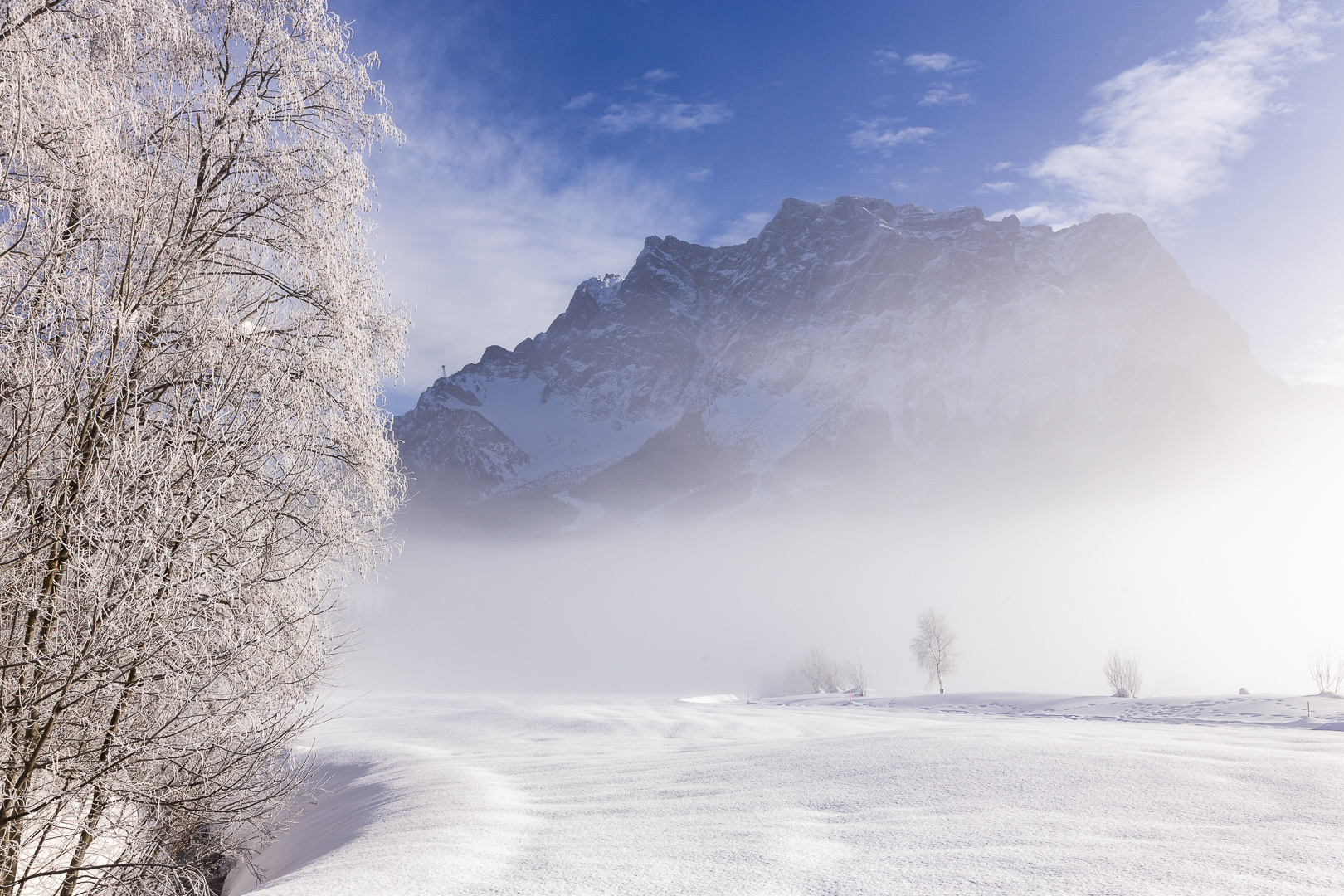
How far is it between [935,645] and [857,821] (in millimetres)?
48402

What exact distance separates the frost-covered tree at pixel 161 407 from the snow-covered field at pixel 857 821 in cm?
126

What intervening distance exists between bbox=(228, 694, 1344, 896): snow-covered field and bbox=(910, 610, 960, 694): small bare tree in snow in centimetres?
4090

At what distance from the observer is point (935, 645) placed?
4956cm

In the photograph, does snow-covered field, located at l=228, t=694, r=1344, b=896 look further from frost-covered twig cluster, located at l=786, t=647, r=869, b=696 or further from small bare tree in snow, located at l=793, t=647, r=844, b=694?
small bare tree in snow, located at l=793, t=647, r=844, b=694

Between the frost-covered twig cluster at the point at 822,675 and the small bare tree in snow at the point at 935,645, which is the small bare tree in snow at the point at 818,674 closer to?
the frost-covered twig cluster at the point at 822,675

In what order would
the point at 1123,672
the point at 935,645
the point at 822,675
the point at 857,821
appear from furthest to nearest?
the point at 822,675, the point at 935,645, the point at 1123,672, the point at 857,821

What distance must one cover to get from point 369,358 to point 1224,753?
32.3 ft

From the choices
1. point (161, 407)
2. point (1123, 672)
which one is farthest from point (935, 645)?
point (161, 407)

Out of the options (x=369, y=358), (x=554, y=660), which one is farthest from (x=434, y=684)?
(x=369, y=358)

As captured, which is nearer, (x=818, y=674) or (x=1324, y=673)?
(x=1324, y=673)

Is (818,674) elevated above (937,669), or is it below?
below

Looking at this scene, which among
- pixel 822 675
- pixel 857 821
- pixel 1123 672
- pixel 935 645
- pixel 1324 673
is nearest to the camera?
pixel 857 821

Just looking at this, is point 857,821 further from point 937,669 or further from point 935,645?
point 935,645

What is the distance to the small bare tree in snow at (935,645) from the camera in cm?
4938
